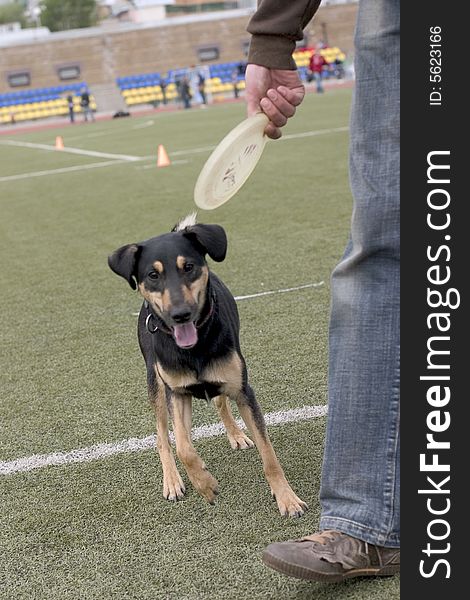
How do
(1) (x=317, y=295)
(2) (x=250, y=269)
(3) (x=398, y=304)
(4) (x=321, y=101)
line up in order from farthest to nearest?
(4) (x=321, y=101)
(2) (x=250, y=269)
(1) (x=317, y=295)
(3) (x=398, y=304)

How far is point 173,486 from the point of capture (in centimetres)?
332

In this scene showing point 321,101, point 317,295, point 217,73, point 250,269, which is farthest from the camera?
point 217,73

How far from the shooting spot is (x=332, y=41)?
68625 millimetres

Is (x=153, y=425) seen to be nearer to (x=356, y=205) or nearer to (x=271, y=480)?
(x=271, y=480)

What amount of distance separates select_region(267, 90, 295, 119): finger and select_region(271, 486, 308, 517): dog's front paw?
1.27m

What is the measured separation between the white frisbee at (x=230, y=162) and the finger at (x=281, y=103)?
67mm

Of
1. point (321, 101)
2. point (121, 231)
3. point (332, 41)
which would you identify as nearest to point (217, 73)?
point (332, 41)

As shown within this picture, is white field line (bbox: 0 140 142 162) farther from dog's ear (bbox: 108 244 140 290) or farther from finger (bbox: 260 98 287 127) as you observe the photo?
finger (bbox: 260 98 287 127)

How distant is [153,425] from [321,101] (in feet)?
89.0

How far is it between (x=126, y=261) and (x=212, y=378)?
555mm

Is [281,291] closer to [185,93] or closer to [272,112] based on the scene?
[272,112]

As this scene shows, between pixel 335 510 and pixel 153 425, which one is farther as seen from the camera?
pixel 153 425

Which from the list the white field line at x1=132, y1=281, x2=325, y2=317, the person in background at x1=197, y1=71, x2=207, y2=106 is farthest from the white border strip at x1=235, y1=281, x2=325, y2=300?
the person in background at x1=197, y1=71, x2=207, y2=106

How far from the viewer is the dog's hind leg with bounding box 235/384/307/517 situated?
118 inches
